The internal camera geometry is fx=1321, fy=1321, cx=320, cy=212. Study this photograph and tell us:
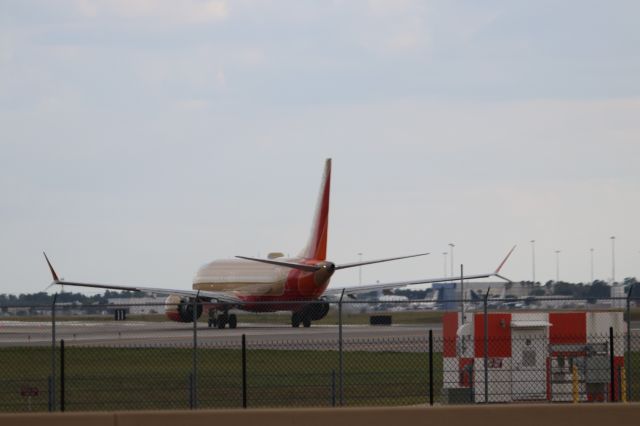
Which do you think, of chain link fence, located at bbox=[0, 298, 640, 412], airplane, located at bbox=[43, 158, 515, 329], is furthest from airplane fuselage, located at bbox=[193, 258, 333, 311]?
chain link fence, located at bbox=[0, 298, 640, 412]

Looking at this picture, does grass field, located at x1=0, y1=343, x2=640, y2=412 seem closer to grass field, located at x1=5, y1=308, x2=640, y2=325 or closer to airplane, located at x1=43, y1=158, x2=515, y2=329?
grass field, located at x1=5, y1=308, x2=640, y2=325

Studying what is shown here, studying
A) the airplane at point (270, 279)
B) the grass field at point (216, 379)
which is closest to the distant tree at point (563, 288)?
the airplane at point (270, 279)

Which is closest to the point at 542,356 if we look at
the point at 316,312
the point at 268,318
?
the point at 268,318

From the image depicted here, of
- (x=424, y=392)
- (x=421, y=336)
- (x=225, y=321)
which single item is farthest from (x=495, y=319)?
(x=225, y=321)

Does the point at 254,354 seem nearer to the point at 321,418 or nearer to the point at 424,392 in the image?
the point at 424,392

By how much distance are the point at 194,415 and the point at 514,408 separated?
10.1ft

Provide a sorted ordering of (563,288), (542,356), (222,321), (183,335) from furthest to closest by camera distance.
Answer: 1. (563,288)
2. (222,321)
3. (183,335)
4. (542,356)

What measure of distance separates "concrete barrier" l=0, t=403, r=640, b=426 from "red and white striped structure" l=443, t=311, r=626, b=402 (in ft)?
24.7

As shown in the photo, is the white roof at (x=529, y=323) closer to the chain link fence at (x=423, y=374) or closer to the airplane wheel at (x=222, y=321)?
the chain link fence at (x=423, y=374)

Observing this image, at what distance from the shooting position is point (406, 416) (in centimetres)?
1266

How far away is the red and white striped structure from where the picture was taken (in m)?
20.5

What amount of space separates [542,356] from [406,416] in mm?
8645

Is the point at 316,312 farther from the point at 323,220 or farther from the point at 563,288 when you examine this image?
the point at 563,288

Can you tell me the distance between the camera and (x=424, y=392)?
25.7 meters
